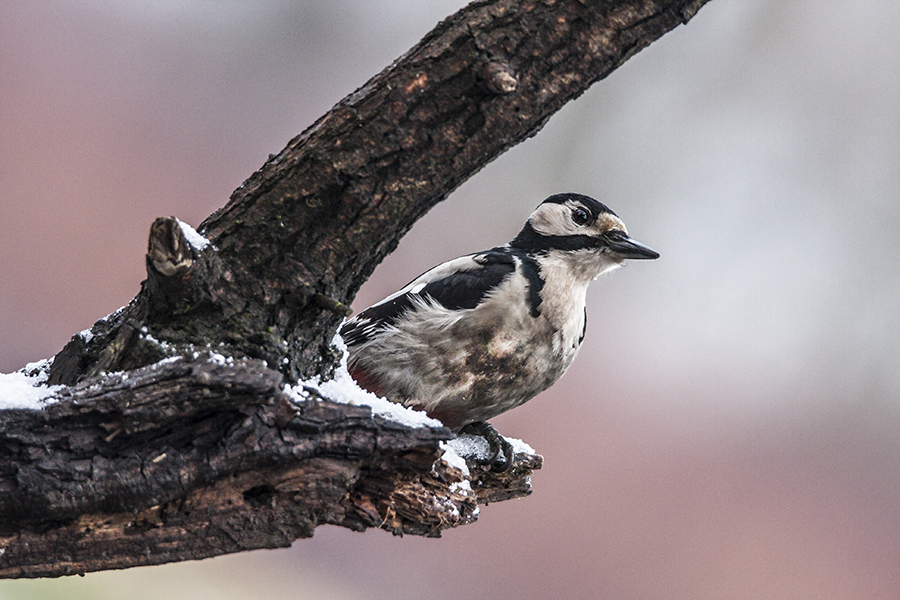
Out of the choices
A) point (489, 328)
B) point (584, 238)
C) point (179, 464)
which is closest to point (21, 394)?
point (179, 464)

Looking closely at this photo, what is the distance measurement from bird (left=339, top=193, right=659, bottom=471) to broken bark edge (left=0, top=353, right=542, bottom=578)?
595mm

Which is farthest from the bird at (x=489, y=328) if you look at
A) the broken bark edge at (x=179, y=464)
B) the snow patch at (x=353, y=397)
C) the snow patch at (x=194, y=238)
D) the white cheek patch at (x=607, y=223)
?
the snow patch at (x=194, y=238)

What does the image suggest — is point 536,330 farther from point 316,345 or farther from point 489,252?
point 316,345

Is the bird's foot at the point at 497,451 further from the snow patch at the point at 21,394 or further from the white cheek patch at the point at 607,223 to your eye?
→ the snow patch at the point at 21,394

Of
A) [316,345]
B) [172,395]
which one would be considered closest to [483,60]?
[316,345]

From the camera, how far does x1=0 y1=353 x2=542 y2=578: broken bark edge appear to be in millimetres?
1230

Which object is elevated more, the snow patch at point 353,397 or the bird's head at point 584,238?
the bird's head at point 584,238

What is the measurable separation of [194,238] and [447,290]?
2.83 ft

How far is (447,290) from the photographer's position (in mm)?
2100

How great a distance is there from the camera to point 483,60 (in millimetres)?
1288

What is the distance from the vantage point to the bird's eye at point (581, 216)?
2229 mm

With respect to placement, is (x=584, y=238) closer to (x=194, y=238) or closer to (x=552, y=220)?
(x=552, y=220)

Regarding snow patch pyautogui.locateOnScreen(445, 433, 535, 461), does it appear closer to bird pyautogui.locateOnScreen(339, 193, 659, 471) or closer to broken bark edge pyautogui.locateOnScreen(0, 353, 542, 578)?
bird pyautogui.locateOnScreen(339, 193, 659, 471)

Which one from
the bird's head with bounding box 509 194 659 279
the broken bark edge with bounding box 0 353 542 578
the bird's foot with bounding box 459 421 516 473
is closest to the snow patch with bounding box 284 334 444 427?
the broken bark edge with bounding box 0 353 542 578
